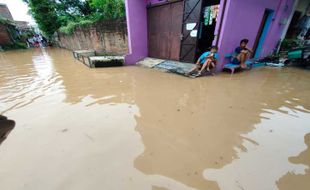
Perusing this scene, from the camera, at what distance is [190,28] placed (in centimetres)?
512

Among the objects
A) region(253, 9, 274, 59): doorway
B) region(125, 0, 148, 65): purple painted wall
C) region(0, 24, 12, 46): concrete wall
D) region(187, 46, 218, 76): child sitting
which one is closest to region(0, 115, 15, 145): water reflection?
region(187, 46, 218, 76): child sitting

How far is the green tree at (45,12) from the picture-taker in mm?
13922

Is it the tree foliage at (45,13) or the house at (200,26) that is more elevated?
the tree foliage at (45,13)

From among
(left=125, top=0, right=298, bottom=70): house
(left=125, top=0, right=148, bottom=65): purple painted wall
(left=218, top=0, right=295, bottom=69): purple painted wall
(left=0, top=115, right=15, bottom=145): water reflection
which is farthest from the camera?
(left=125, top=0, right=148, bottom=65): purple painted wall

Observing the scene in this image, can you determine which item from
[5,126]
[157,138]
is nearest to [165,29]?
[157,138]

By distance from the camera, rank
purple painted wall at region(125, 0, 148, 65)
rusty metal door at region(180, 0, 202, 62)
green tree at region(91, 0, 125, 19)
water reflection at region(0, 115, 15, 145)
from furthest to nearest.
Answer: green tree at region(91, 0, 125, 19) → purple painted wall at region(125, 0, 148, 65) → rusty metal door at region(180, 0, 202, 62) → water reflection at region(0, 115, 15, 145)

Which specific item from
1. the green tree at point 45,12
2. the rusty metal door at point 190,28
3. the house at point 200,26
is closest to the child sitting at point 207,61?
the house at point 200,26

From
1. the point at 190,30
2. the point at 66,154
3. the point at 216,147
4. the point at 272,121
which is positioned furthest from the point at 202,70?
the point at 66,154

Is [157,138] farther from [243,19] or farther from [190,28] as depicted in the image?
[243,19]

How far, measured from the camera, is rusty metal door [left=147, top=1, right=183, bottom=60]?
5.50 meters

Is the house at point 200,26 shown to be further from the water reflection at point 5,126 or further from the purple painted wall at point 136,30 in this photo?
the water reflection at point 5,126

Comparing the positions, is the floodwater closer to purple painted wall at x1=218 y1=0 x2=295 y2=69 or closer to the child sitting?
the child sitting

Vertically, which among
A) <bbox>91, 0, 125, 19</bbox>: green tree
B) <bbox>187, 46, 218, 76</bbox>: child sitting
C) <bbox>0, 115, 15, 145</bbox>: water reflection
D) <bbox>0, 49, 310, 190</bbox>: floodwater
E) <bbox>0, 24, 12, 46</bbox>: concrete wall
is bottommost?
<bbox>0, 115, 15, 145</bbox>: water reflection

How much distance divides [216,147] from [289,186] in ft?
2.23
